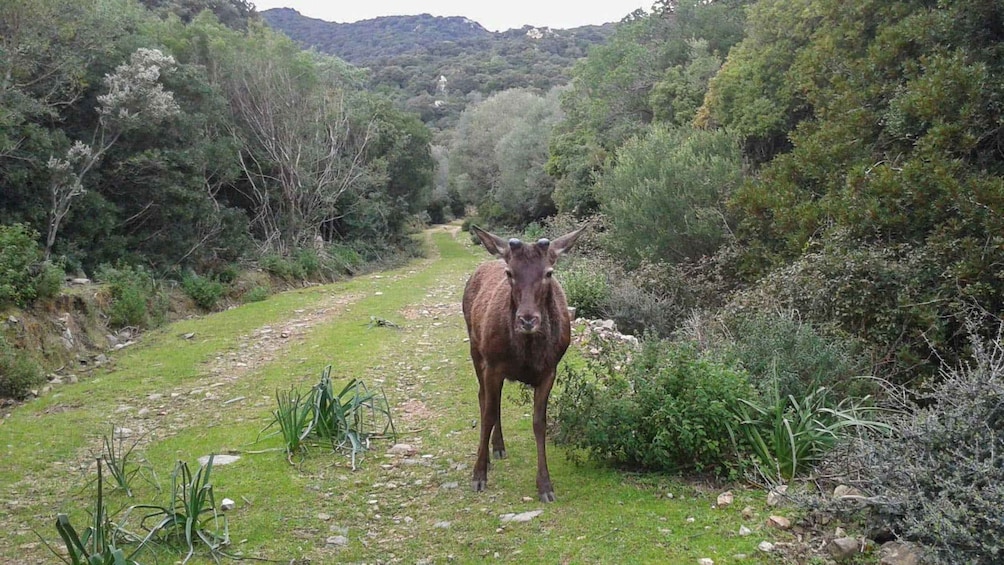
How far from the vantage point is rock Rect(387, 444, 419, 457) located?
6.83 meters

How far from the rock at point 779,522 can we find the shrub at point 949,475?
9.2 inches

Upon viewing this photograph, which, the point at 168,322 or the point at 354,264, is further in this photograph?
the point at 354,264

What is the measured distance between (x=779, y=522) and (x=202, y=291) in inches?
633

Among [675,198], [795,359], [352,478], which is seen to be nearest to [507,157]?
[675,198]

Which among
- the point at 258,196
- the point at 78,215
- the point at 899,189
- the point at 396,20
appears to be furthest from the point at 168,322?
the point at 396,20

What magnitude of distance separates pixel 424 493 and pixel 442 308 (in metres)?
10.6

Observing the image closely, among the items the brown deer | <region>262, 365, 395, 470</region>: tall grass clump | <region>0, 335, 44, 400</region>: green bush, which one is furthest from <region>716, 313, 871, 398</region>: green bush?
<region>0, 335, 44, 400</region>: green bush

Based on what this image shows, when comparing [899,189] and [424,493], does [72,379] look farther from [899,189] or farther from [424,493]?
[899,189]

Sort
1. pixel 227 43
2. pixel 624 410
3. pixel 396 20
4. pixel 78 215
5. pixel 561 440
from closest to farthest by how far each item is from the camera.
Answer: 1. pixel 624 410
2. pixel 561 440
3. pixel 78 215
4. pixel 227 43
5. pixel 396 20

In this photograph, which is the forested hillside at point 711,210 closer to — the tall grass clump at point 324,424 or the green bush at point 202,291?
the green bush at point 202,291

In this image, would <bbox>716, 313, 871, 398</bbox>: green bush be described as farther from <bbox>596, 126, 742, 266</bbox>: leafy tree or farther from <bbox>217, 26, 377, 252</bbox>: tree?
<bbox>217, 26, 377, 252</bbox>: tree

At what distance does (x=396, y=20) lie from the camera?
133125 mm

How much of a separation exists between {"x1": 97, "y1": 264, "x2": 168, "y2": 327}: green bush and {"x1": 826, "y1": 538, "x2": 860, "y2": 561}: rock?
1345 centimetres

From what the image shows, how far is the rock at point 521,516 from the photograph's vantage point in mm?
5117
